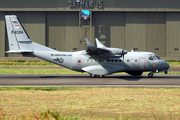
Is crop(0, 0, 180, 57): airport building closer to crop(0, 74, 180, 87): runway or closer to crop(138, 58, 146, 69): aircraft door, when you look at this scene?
crop(138, 58, 146, 69): aircraft door

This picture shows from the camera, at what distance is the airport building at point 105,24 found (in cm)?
7381

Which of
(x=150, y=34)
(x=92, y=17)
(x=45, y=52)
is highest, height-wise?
(x=92, y=17)

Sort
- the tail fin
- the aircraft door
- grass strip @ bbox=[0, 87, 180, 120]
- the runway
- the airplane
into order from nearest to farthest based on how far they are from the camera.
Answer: grass strip @ bbox=[0, 87, 180, 120], the runway, the airplane, the aircraft door, the tail fin

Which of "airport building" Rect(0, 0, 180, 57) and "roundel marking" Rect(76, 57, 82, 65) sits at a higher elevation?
"airport building" Rect(0, 0, 180, 57)

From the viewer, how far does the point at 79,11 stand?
244 ft

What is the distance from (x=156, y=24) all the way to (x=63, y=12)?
3076cm

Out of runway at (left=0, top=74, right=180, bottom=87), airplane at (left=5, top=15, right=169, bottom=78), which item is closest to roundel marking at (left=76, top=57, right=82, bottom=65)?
airplane at (left=5, top=15, right=169, bottom=78)

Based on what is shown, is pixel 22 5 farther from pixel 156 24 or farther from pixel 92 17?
pixel 156 24

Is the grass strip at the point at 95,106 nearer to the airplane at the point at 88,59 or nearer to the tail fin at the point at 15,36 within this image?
the airplane at the point at 88,59

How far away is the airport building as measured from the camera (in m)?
73.8

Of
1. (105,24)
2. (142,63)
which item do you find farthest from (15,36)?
(105,24)

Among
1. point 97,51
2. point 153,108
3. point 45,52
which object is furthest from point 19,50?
point 153,108

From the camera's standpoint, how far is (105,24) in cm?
7556

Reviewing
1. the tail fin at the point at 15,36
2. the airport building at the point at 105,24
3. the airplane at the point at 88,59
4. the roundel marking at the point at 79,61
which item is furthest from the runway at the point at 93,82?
the airport building at the point at 105,24
